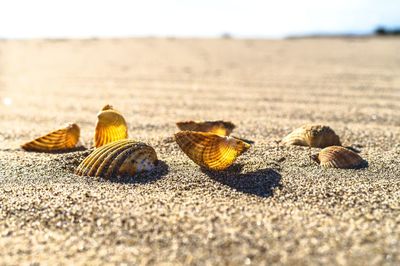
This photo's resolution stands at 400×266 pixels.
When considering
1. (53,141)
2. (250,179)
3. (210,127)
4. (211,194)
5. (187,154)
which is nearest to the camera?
(211,194)

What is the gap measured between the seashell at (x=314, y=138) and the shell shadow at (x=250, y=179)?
0.43m

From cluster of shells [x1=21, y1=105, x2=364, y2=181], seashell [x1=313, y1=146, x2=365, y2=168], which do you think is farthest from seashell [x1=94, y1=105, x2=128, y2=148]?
seashell [x1=313, y1=146, x2=365, y2=168]

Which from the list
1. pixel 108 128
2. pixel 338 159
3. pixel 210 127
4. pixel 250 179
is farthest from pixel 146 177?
pixel 338 159

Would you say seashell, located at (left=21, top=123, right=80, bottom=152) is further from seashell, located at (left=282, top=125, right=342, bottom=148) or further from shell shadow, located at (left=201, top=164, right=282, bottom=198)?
seashell, located at (left=282, top=125, right=342, bottom=148)

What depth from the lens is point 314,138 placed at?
85.4 inches

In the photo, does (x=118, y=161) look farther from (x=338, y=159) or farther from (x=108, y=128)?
(x=338, y=159)

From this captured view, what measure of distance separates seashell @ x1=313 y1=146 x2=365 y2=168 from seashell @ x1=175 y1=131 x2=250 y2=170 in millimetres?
367

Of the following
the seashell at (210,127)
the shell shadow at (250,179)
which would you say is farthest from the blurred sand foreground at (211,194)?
the seashell at (210,127)

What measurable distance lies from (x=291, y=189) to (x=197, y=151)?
1.28 feet

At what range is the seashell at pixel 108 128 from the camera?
7.09 ft

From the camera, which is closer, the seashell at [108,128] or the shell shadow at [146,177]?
the shell shadow at [146,177]

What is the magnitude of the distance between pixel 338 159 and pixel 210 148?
0.55 meters

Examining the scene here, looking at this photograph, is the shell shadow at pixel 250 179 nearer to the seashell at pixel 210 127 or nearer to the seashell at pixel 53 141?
the seashell at pixel 210 127

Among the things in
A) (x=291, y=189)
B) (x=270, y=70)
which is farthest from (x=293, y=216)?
(x=270, y=70)
